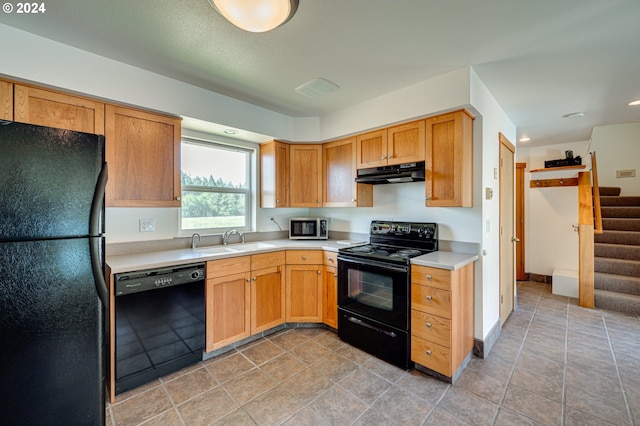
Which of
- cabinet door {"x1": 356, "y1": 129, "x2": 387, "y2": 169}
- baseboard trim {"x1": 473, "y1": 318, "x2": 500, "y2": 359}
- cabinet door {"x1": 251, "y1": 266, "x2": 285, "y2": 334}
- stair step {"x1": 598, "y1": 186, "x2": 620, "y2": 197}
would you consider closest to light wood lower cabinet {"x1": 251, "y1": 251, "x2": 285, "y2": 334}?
cabinet door {"x1": 251, "y1": 266, "x2": 285, "y2": 334}

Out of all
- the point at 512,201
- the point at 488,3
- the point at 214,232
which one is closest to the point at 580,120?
the point at 512,201

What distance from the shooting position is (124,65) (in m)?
2.14

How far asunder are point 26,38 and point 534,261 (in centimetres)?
695

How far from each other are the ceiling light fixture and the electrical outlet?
192 centimetres

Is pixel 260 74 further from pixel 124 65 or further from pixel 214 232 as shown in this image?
pixel 214 232

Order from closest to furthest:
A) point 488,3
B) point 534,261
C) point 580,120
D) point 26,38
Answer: point 488,3
point 26,38
point 580,120
point 534,261

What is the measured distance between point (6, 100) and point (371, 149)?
2.84 meters

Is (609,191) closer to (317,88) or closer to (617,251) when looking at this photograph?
(617,251)

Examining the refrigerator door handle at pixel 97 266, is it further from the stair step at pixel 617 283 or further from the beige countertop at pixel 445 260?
the stair step at pixel 617 283

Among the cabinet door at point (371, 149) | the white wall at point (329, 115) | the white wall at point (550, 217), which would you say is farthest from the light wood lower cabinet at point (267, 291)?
the white wall at point (550, 217)

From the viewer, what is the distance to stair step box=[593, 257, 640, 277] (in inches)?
145

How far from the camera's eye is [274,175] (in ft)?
10.7

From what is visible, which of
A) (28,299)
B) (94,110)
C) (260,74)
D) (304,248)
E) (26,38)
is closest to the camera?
(28,299)

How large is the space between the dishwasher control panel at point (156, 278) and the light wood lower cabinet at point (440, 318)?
1830mm
